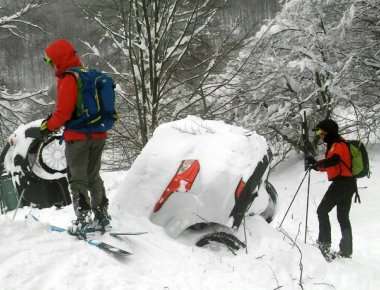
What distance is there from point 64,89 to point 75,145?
53 centimetres

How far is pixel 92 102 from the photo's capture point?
4.33 m

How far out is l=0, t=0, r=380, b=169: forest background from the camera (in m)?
9.87

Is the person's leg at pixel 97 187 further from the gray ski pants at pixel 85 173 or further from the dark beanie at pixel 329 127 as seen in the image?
the dark beanie at pixel 329 127

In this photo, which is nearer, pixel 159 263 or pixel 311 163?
pixel 159 263

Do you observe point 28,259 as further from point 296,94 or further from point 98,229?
point 296,94

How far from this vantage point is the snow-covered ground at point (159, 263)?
129 inches

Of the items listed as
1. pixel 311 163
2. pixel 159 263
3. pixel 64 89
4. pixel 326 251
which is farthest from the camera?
pixel 311 163

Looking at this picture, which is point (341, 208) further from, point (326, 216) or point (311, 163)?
point (311, 163)

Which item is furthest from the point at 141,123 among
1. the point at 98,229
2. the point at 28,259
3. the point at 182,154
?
the point at 28,259

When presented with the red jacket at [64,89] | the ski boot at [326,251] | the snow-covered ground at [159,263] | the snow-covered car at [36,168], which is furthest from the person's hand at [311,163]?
the snow-covered car at [36,168]

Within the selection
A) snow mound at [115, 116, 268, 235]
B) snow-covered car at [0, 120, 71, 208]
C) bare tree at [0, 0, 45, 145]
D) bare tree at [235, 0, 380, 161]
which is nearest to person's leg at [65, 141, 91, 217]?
snow mound at [115, 116, 268, 235]

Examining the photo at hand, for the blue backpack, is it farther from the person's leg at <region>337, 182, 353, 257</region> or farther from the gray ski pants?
the person's leg at <region>337, 182, 353, 257</region>

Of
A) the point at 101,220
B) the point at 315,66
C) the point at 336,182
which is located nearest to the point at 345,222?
the point at 336,182

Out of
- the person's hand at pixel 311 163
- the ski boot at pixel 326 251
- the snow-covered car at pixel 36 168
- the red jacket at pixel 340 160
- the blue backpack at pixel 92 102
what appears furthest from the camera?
the person's hand at pixel 311 163
